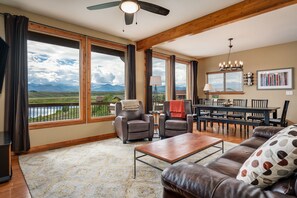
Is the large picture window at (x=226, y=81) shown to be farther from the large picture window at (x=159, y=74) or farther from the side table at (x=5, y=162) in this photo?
the side table at (x=5, y=162)

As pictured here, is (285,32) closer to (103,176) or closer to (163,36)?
(163,36)

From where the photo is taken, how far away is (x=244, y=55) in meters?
6.00

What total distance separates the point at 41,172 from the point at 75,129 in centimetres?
153

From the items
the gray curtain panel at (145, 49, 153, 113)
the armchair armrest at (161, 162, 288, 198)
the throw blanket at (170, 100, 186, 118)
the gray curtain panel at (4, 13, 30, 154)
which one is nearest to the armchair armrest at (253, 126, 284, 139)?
the armchair armrest at (161, 162, 288, 198)

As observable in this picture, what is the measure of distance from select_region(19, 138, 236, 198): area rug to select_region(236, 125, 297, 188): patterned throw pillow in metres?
1.12

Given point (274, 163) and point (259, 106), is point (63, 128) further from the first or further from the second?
point (259, 106)

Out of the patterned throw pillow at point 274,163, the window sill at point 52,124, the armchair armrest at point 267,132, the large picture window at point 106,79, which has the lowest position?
the window sill at point 52,124

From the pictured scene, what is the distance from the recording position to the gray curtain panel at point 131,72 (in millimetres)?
4734

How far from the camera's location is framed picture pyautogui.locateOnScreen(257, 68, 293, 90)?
201 inches

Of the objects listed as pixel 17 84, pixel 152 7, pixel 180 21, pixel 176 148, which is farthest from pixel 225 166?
pixel 17 84

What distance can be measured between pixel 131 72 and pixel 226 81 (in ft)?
13.1

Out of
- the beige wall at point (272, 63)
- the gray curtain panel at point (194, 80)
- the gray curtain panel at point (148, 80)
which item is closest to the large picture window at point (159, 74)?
the gray curtain panel at point (148, 80)

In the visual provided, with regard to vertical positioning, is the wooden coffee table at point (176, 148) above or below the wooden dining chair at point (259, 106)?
below

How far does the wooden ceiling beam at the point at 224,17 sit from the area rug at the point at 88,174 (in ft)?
8.06
